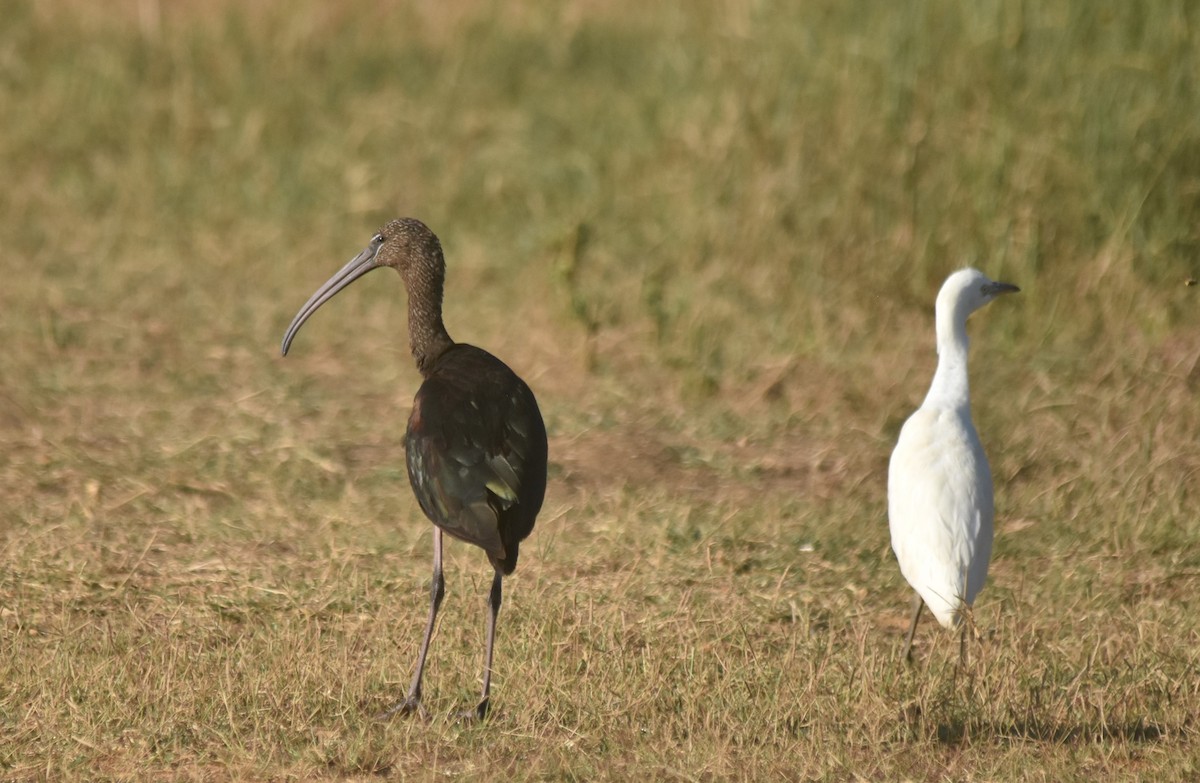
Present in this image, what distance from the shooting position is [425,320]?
18.9 ft

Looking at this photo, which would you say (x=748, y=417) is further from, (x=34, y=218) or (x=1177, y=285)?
(x=34, y=218)

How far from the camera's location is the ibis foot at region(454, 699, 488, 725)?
186 inches

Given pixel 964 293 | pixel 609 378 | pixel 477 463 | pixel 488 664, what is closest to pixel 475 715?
pixel 488 664

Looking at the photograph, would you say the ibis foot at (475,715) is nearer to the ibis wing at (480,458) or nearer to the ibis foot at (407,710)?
the ibis foot at (407,710)

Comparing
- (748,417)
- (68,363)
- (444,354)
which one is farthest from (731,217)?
(444,354)

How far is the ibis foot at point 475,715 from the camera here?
4.73m

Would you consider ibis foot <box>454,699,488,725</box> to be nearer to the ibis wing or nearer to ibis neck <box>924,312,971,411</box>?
the ibis wing

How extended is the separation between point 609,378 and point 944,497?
332cm

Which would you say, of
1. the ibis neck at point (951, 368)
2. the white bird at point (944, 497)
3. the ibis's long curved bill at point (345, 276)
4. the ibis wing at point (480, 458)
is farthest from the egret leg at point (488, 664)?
the ibis neck at point (951, 368)

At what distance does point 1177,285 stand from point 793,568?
2.96m

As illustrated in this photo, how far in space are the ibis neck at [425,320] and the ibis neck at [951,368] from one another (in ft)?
4.90

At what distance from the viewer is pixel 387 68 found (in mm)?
12430

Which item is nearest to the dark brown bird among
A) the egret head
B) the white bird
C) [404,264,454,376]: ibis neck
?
[404,264,454,376]: ibis neck

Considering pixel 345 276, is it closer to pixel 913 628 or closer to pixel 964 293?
pixel 964 293
